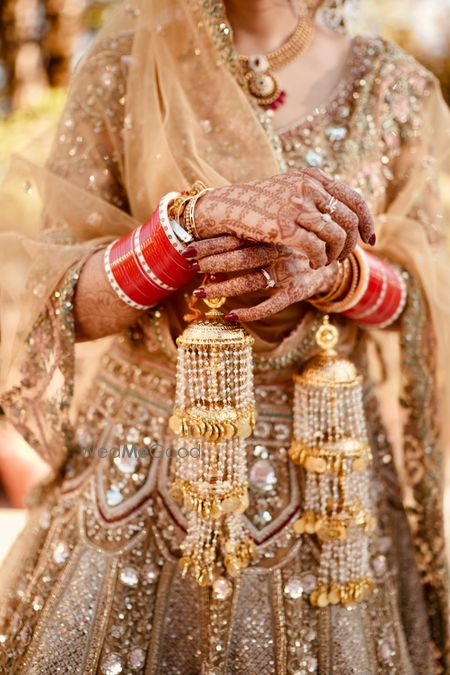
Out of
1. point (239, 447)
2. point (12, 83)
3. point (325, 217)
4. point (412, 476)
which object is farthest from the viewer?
point (12, 83)

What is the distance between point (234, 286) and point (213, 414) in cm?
15

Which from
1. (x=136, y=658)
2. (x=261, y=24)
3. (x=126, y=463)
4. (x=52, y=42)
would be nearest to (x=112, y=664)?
(x=136, y=658)

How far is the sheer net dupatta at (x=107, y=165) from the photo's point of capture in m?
0.91

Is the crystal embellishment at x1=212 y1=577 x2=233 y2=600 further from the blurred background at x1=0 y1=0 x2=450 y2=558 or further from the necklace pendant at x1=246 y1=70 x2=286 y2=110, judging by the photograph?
the blurred background at x1=0 y1=0 x2=450 y2=558

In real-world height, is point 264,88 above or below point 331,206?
above

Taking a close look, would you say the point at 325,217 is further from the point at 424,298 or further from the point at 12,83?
the point at 12,83

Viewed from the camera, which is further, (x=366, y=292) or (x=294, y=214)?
(x=366, y=292)

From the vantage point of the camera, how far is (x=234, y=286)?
0.76 metres

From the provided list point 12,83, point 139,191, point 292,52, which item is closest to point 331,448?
point 139,191

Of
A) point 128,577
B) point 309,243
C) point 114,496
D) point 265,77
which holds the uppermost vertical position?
point 265,77

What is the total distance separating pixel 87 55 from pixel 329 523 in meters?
0.77

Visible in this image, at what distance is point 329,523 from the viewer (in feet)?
3.02

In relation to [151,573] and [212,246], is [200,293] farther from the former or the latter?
[151,573]

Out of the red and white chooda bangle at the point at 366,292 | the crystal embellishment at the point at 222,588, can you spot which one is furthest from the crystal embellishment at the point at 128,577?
the red and white chooda bangle at the point at 366,292
